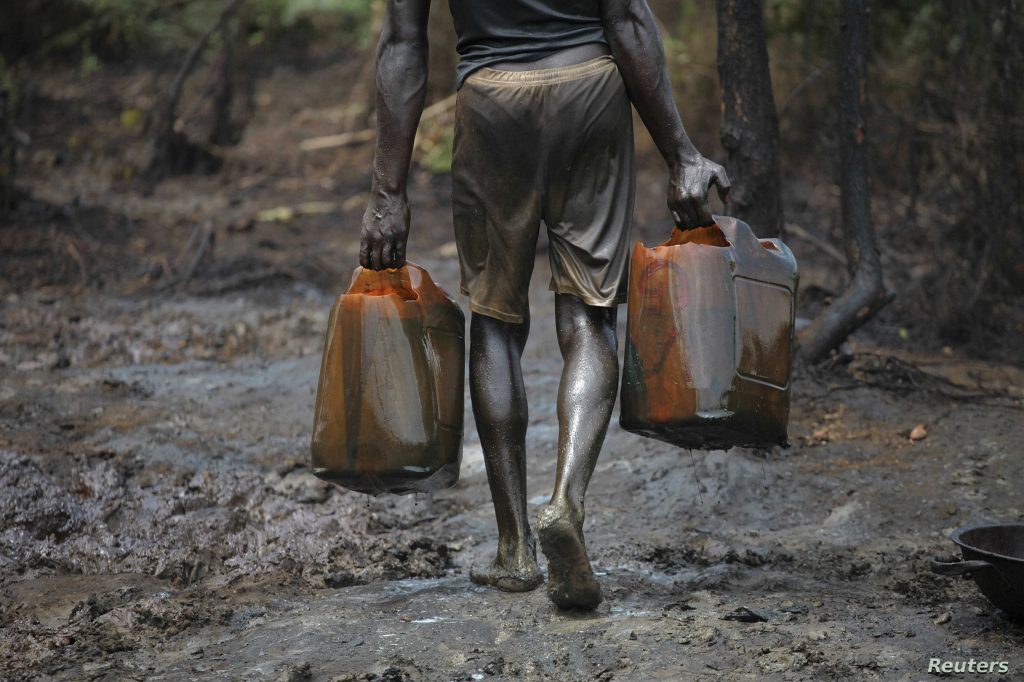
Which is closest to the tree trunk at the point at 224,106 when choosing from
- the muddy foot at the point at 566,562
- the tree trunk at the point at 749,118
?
the tree trunk at the point at 749,118

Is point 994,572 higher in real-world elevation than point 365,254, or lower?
lower

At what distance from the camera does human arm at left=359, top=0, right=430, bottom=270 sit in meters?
3.22

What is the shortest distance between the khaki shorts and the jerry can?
286mm

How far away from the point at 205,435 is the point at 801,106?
6.41 meters

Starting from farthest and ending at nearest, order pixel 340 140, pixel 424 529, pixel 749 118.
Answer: pixel 340 140 → pixel 749 118 → pixel 424 529

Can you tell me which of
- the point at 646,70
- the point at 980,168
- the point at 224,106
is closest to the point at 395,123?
the point at 646,70

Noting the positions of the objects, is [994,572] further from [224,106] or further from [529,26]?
[224,106]

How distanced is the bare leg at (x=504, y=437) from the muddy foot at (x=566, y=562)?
0.30 meters

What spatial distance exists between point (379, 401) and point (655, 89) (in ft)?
3.81

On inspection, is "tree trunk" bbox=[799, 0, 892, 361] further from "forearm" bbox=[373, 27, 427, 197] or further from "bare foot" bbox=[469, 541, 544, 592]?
"forearm" bbox=[373, 27, 427, 197]

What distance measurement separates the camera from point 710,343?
2979mm

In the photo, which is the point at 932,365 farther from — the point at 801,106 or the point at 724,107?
the point at 801,106

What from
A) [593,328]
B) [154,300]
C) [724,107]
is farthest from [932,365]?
[154,300]

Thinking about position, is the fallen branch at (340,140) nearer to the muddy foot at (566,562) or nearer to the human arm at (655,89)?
the human arm at (655,89)
